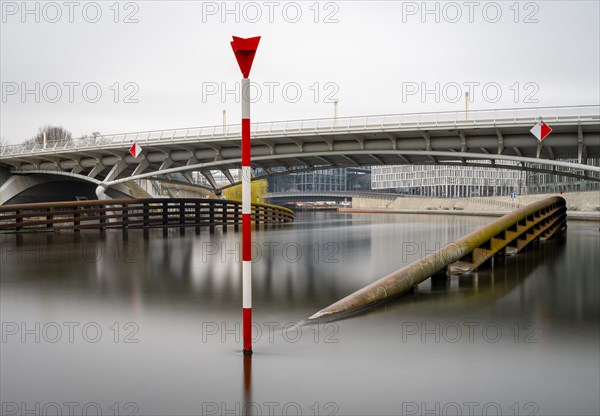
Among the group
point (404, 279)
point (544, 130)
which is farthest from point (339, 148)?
point (404, 279)

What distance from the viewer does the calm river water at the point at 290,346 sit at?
162 inches

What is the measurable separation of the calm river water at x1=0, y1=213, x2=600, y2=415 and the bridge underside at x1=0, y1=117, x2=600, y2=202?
3007cm

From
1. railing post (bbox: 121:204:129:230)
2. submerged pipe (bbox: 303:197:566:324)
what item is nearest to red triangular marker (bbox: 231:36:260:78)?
submerged pipe (bbox: 303:197:566:324)

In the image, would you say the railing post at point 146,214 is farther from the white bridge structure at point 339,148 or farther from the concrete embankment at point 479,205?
the concrete embankment at point 479,205

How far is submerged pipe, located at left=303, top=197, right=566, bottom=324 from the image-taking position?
7113 millimetres

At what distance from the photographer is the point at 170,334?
606cm

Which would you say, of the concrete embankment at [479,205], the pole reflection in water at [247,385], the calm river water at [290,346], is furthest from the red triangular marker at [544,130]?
the pole reflection in water at [247,385]

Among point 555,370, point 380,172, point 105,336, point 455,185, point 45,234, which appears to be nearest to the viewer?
point 555,370

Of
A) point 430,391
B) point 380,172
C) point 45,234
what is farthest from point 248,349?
point 380,172

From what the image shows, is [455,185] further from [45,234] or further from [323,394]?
[323,394]

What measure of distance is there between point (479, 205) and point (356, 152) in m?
57.6

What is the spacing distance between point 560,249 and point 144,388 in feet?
51.9

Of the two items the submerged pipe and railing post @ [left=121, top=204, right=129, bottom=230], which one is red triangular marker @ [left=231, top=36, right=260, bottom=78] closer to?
the submerged pipe

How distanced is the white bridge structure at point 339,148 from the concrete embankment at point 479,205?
53.3 ft
